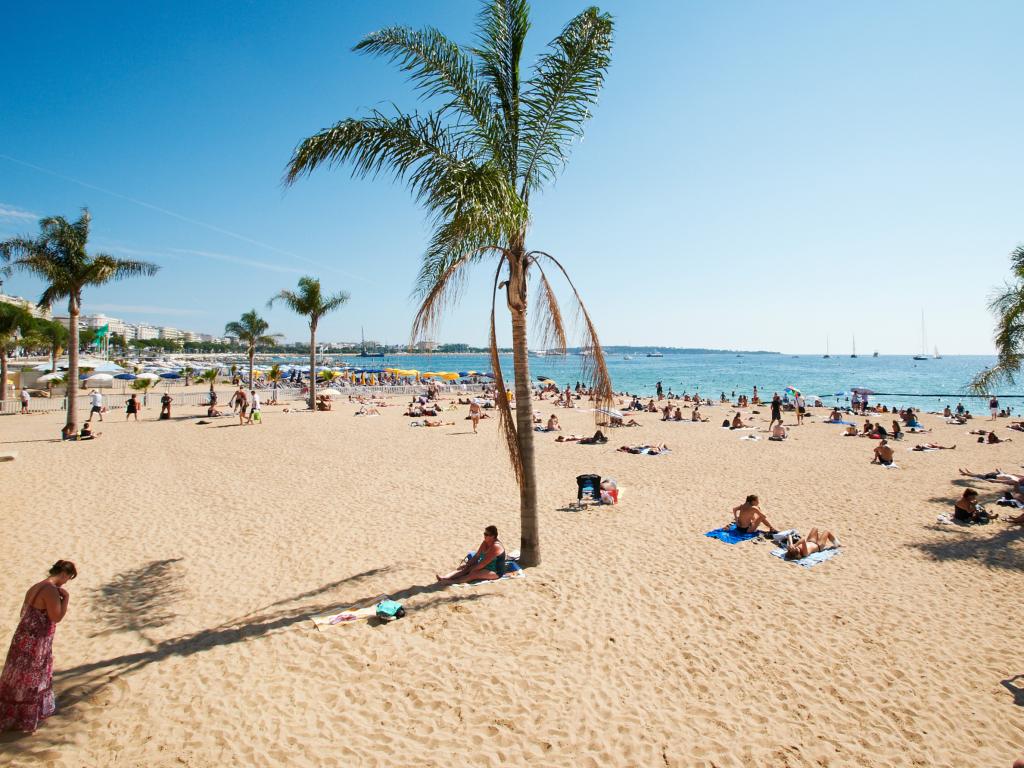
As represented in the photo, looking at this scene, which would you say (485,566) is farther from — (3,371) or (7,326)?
(3,371)

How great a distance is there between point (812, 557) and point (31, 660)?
→ 31.4 feet

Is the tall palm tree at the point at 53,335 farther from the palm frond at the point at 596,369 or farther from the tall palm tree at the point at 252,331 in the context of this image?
the palm frond at the point at 596,369

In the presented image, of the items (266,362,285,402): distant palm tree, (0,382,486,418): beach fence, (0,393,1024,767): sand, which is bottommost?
(0,393,1024,767): sand

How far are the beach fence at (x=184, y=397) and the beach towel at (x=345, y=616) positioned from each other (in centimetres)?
2522

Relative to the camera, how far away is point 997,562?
7723mm

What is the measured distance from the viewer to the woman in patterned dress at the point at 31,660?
12.8 ft

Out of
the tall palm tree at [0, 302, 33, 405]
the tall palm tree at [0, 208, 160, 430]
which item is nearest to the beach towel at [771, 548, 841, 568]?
the tall palm tree at [0, 208, 160, 430]

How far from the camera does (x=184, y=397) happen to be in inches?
1175

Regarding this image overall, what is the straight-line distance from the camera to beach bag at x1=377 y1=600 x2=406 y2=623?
5.69 m

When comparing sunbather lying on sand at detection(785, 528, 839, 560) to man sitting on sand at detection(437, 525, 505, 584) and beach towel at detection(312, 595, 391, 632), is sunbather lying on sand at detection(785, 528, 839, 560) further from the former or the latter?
beach towel at detection(312, 595, 391, 632)

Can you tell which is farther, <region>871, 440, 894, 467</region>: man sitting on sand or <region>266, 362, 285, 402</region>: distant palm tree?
<region>266, 362, 285, 402</region>: distant palm tree

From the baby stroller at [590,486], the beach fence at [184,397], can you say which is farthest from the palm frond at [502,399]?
the beach fence at [184,397]

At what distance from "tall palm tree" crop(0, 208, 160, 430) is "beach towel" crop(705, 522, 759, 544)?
65.7ft

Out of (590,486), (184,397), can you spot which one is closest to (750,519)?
(590,486)
